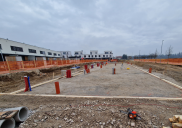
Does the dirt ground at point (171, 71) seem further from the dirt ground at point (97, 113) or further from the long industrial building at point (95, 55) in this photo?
the long industrial building at point (95, 55)

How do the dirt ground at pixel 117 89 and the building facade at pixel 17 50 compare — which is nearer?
the dirt ground at pixel 117 89

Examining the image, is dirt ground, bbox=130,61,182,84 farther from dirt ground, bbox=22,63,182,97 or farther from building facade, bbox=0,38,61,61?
building facade, bbox=0,38,61,61

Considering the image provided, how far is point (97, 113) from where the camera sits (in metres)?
2.98

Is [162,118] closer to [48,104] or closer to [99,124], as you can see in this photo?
[99,124]

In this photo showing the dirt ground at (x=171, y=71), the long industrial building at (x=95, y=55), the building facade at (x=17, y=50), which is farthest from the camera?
the long industrial building at (x=95, y=55)

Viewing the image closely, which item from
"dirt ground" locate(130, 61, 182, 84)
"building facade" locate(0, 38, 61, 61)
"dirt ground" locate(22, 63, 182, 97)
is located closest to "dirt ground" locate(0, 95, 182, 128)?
"dirt ground" locate(22, 63, 182, 97)

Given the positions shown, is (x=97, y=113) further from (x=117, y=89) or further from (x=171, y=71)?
(x=171, y=71)

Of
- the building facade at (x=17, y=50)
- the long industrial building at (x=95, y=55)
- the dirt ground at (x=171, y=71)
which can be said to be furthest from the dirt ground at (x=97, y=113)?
the long industrial building at (x=95, y=55)

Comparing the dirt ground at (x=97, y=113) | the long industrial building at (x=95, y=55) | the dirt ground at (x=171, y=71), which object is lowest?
the dirt ground at (x=171, y=71)

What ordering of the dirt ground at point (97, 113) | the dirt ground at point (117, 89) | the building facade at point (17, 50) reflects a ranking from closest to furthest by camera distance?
the dirt ground at point (97, 113) < the dirt ground at point (117, 89) < the building facade at point (17, 50)

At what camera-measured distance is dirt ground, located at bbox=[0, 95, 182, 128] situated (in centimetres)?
252

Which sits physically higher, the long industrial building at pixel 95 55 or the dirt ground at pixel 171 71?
the long industrial building at pixel 95 55

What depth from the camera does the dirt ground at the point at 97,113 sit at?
2.52 m

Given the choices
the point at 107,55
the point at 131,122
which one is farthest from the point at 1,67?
the point at 107,55
